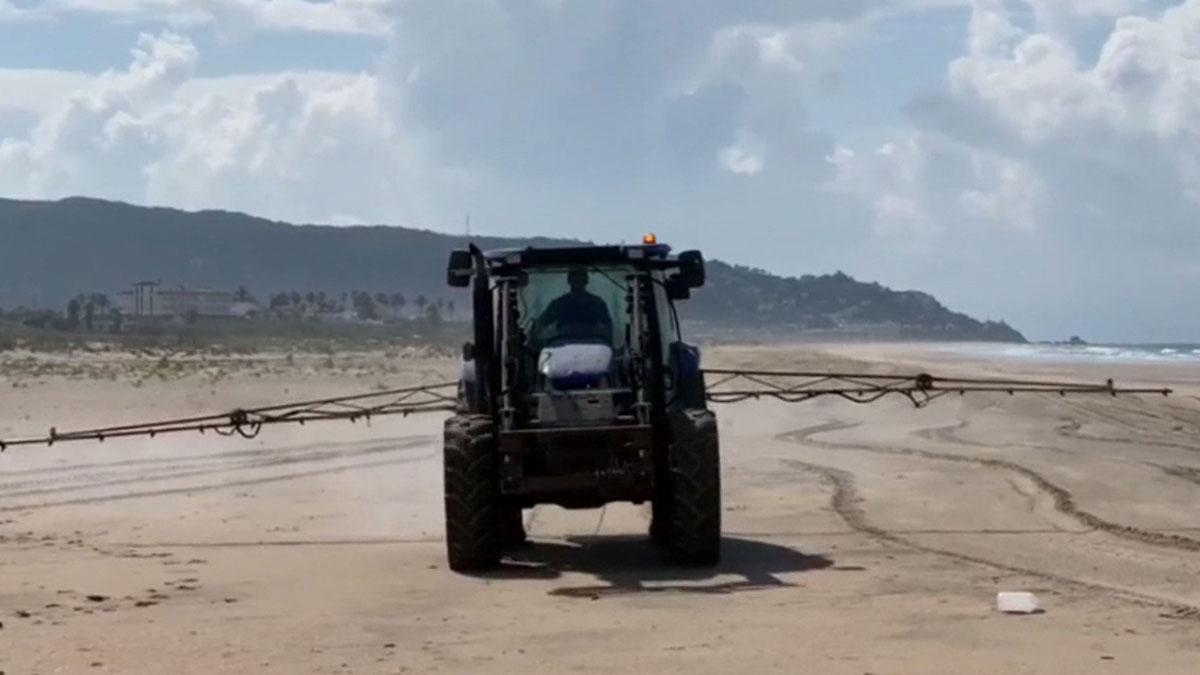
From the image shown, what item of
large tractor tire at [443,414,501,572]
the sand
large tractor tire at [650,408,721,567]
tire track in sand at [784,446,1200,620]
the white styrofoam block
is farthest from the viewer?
large tractor tire at [443,414,501,572]

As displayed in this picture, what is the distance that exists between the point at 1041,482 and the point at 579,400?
8.31 meters

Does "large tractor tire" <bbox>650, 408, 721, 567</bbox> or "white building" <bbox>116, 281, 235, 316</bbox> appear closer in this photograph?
"large tractor tire" <bbox>650, 408, 721, 567</bbox>

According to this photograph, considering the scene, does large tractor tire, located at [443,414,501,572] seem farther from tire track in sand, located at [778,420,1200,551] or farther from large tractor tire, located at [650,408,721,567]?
tire track in sand, located at [778,420,1200,551]

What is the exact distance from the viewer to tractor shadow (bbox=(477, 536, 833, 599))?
1343 centimetres

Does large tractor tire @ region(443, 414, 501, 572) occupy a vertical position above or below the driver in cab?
below

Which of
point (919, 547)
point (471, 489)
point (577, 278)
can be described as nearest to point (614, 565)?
point (471, 489)

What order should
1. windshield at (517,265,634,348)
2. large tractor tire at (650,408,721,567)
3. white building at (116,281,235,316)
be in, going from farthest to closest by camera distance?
white building at (116,281,235,316) → windshield at (517,265,634,348) → large tractor tire at (650,408,721,567)

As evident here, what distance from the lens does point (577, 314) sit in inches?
587

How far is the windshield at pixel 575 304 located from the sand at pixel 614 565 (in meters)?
1.72

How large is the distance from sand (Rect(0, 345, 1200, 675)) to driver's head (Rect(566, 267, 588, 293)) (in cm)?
206

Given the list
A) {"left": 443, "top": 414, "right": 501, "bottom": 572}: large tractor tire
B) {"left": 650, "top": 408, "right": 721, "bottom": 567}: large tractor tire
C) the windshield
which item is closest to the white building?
the windshield

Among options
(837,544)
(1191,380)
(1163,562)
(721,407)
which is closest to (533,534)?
(837,544)

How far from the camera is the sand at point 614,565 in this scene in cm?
1062

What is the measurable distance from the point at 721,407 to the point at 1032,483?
16083 millimetres
